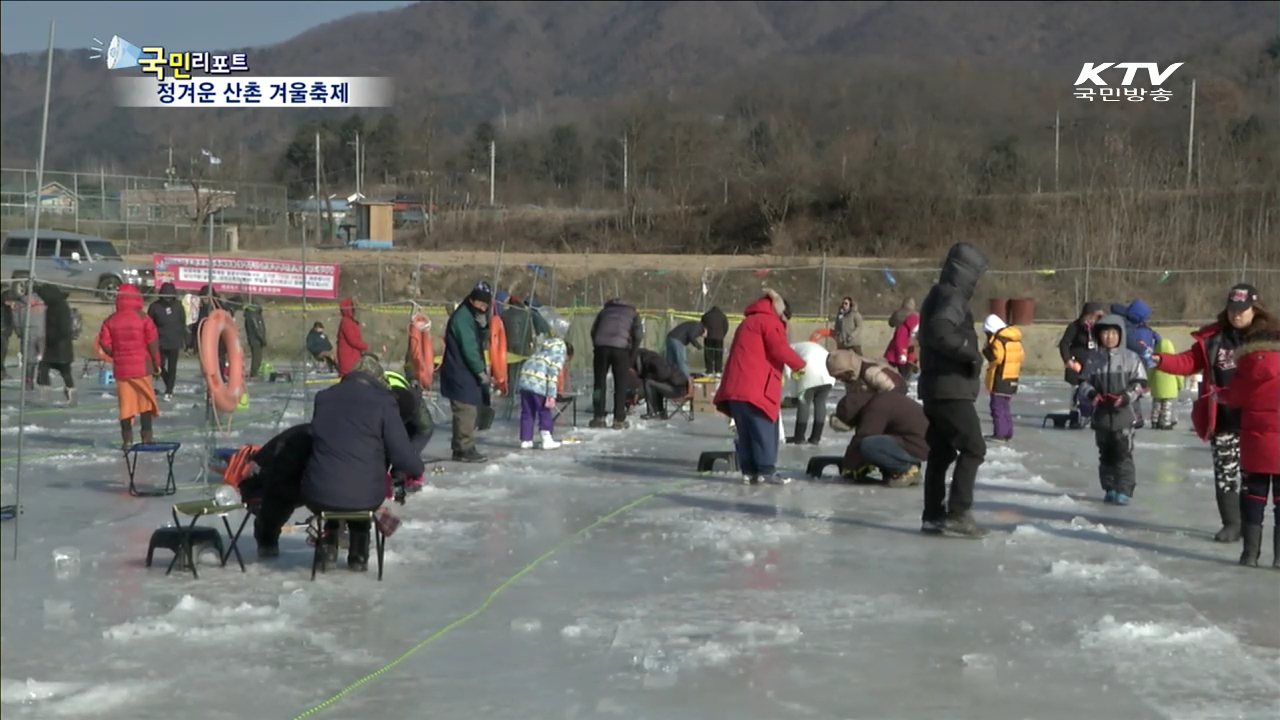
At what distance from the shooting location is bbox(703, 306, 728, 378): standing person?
770 inches

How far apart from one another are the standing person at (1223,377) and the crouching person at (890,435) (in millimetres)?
2668

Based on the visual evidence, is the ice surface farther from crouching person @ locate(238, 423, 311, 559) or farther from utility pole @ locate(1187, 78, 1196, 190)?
utility pole @ locate(1187, 78, 1196, 190)

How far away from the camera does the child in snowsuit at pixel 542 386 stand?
1339 cm

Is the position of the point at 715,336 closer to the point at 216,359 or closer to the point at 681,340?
the point at 681,340

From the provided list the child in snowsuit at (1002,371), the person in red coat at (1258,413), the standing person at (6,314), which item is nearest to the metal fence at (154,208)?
the standing person at (6,314)

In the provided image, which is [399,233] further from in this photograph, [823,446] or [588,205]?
[823,446]

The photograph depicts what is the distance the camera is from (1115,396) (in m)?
10.3

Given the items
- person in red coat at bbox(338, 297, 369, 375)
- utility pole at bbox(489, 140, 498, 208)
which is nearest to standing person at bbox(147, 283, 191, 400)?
person in red coat at bbox(338, 297, 369, 375)

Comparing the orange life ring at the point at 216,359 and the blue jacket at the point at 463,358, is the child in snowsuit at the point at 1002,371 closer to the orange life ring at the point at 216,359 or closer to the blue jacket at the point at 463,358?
the blue jacket at the point at 463,358

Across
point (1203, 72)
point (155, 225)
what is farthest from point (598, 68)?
point (1203, 72)

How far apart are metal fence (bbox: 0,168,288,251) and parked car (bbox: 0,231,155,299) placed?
0.34 metres

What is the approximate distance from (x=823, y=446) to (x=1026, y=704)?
9.29 meters

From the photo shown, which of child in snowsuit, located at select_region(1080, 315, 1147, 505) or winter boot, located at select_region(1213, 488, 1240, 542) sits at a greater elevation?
child in snowsuit, located at select_region(1080, 315, 1147, 505)

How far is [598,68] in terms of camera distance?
91562mm
